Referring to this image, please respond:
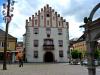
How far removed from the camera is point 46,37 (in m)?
68.8

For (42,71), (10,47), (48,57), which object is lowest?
(42,71)

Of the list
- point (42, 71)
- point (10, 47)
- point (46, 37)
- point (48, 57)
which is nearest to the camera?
point (42, 71)

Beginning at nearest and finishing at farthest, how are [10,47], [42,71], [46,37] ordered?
[42,71], [10,47], [46,37]

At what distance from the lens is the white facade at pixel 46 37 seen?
67.4 meters

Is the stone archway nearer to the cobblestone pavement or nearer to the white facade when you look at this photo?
the white facade

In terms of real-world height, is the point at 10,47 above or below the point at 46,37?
below

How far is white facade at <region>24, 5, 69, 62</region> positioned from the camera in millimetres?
67438

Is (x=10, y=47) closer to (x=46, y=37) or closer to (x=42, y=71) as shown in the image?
(x=46, y=37)

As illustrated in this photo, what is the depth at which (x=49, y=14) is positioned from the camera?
69.0 meters

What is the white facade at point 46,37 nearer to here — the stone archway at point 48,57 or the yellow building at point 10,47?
the stone archway at point 48,57

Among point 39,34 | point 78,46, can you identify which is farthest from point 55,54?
point 78,46

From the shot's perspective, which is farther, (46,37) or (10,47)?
(46,37)

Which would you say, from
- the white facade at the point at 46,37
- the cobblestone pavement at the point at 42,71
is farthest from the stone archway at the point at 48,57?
the cobblestone pavement at the point at 42,71

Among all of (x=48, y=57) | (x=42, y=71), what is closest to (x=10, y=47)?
A: (x=48, y=57)
